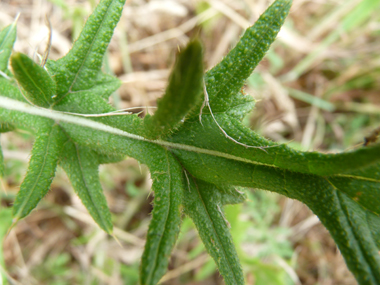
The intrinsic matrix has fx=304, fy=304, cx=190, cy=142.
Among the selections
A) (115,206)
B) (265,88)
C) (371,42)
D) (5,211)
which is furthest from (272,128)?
(5,211)

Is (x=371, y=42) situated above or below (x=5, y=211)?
above

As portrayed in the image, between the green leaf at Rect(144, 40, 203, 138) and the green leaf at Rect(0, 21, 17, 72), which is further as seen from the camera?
the green leaf at Rect(0, 21, 17, 72)

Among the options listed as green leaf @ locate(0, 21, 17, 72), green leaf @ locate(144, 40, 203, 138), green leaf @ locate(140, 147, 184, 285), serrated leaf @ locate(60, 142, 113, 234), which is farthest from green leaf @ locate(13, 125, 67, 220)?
green leaf @ locate(144, 40, 203, 138)

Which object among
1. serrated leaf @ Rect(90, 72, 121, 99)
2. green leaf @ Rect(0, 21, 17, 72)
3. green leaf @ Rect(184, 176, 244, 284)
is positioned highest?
green leaf @ Rect(0, 21, 17, 72)

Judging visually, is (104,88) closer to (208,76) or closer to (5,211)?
(208,76)

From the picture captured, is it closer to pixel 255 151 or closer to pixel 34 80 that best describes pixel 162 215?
pixel 255 151

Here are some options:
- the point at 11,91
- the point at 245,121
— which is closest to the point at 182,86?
the point at 11,91

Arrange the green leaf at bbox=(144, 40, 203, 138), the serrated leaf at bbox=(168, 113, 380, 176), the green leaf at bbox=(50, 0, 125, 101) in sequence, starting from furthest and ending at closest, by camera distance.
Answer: the green leaf at bbox=(50, 0, 125, 101) < the serrated leaf at bbox=(168, 113, 380, 176) < the green leaf at bbox=(144, 40, 203, 138)

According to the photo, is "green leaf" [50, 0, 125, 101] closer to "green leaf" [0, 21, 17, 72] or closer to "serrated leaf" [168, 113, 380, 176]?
"green leaf" [0, 21, 17, 72]
